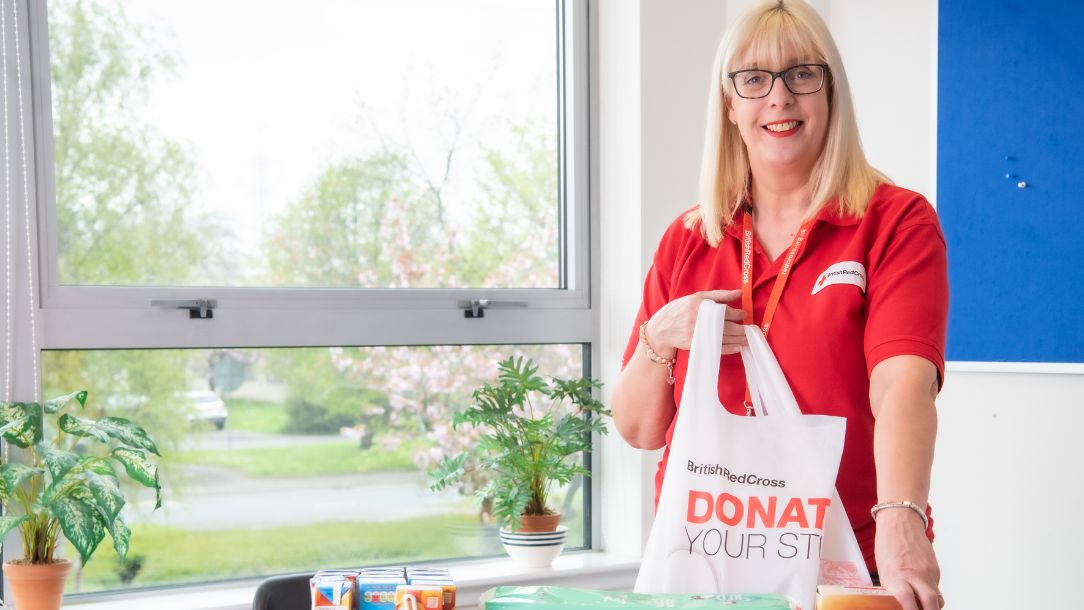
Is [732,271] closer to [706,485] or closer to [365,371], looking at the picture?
[706,485]

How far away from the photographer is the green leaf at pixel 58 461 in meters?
1.94

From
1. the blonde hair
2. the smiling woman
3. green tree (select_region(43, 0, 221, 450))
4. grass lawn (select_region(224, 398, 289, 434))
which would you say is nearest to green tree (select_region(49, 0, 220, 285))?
green tree (select_region(43, 0, 221, 450))

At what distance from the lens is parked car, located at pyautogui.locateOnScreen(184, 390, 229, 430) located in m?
2.55

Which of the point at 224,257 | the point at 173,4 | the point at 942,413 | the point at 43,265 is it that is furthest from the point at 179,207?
the point at 942,413

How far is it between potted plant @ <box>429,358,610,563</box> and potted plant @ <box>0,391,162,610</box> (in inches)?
31.0

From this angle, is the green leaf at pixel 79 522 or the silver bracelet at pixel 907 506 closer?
the silver bracelet at pixel 907 506

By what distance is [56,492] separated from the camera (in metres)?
2.02

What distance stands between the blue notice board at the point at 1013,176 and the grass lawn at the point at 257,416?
Result: 1.62 metres

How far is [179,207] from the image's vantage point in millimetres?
2559

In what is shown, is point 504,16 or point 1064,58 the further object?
point 504,16

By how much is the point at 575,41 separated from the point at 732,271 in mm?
1549

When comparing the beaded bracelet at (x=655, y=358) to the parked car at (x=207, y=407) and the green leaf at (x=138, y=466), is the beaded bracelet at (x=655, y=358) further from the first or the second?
the parked car at (x=207, y=407)

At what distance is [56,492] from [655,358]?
122 centimetres

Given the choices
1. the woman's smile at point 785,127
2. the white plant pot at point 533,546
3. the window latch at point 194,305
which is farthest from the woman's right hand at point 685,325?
the window latch at point 194,305
